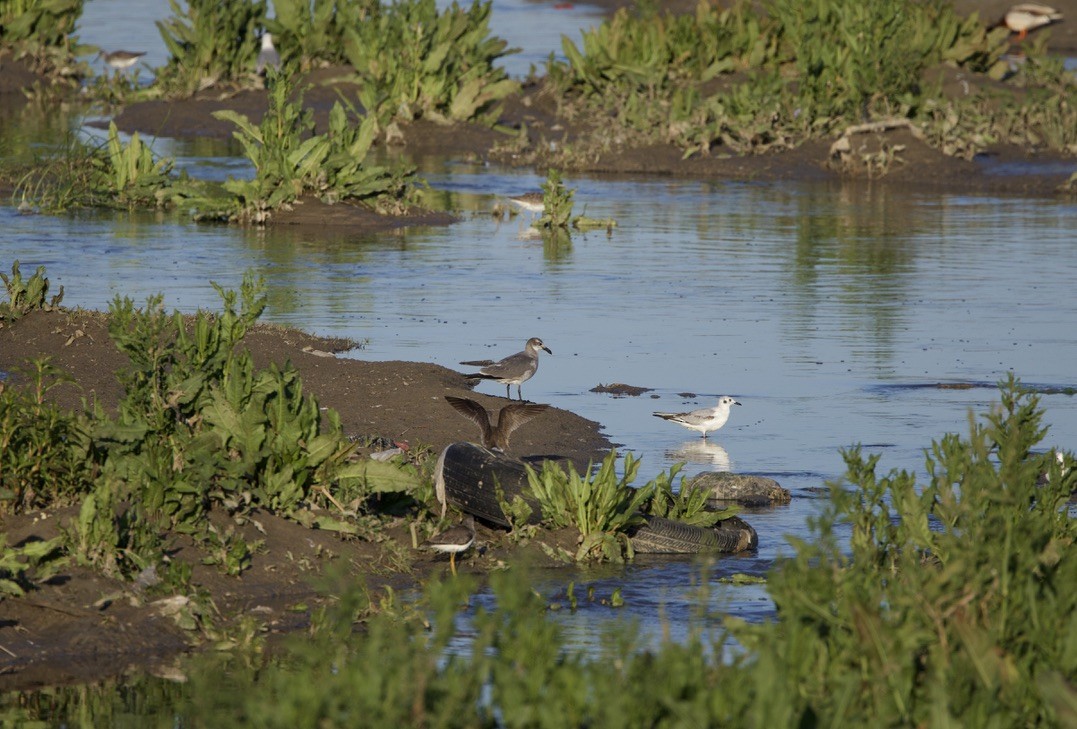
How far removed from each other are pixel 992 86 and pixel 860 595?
2677 centimetres

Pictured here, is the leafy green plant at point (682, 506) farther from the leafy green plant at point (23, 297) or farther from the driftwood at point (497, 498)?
the leafy green plant at point (23, 297)

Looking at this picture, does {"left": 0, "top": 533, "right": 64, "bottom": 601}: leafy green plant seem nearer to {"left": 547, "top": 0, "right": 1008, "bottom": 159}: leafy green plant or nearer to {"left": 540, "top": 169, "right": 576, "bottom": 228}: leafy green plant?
{"left": 540, "top": 169, "right": 576, "bottom": 228}: leafy green plant

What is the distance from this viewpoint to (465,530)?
852cm

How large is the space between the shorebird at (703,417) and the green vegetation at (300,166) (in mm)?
9557

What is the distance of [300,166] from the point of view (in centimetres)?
2105

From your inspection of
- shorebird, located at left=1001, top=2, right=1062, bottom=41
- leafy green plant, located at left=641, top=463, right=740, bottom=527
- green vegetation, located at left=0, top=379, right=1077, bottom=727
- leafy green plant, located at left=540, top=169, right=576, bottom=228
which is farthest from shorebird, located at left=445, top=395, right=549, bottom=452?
shorebird, located at left=1001, top=2, right=1062, bottom=41

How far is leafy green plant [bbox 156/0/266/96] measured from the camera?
101 feet

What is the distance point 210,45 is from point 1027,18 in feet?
78.2

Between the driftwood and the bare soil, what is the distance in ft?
0.57

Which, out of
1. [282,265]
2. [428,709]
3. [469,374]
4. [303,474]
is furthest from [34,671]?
[282,265]

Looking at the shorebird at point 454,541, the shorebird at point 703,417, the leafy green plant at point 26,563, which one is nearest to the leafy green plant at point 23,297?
the shorebird at point 703,417

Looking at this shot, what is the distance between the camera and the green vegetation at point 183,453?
26.0 ft

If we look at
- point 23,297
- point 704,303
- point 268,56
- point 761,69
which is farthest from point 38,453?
point 268,56

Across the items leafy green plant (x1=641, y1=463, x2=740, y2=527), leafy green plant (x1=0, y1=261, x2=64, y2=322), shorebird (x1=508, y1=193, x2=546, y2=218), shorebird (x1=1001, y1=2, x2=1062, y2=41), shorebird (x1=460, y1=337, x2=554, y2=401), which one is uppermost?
shorebird (x1=1001, y1=2, x2=1062, y2=41)
